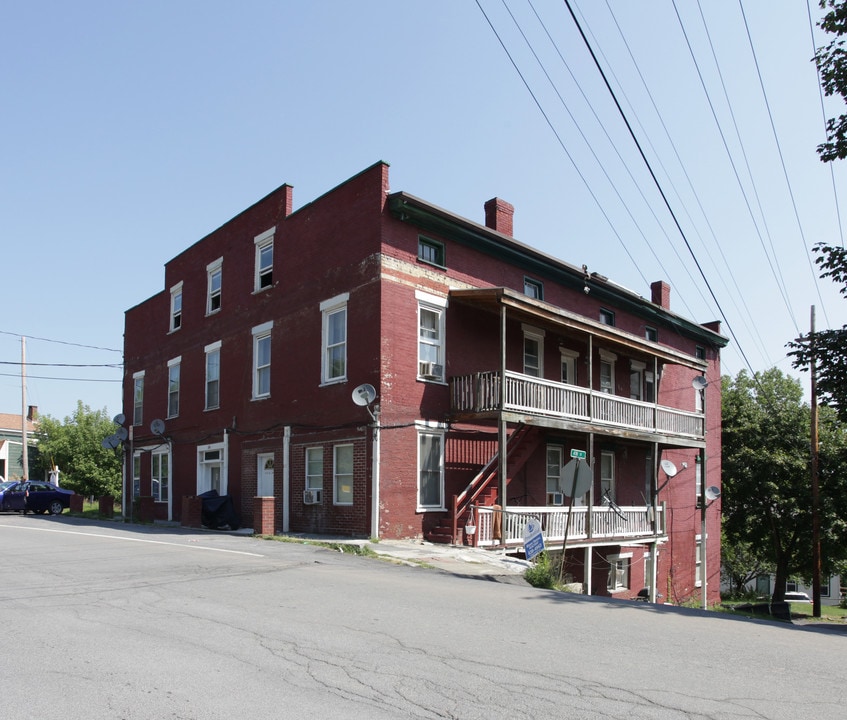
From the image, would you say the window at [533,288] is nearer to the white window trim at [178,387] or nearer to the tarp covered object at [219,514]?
the tarp covered object at [219,514]

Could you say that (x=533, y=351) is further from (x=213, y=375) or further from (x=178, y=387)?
(x=178, y=387)

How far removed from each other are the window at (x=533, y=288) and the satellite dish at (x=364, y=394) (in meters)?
7.43

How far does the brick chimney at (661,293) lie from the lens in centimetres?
3444

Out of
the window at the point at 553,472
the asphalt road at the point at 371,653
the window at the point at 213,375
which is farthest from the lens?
the window at the point at 213,375

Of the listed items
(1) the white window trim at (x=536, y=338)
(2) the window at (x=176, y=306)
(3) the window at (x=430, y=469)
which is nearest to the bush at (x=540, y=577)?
(3) the window at (x=430, y=469)

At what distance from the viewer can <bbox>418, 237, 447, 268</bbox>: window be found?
20.9m

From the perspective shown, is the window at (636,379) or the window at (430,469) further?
the window at (636,379)

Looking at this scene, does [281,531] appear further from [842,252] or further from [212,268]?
[842,252]

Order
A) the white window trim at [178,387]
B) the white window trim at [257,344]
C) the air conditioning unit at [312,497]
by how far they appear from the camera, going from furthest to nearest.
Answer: the white window trim at [178,387]
the white window trim at [257,344]
the air conditioning unit at [312,497]

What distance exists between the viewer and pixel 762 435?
38.5 metres

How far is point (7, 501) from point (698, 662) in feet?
100

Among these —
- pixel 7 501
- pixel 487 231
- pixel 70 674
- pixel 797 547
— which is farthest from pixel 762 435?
pixel 70 674

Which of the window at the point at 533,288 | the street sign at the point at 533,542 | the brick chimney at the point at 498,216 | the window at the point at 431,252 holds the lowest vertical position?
the street sign at the point at 533,542

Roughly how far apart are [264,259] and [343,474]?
8162mm
